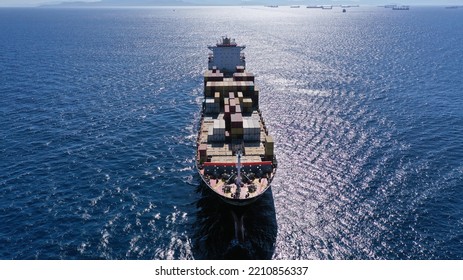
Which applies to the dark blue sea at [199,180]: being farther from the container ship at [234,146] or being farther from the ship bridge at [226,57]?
the ship bridge at [226,57]

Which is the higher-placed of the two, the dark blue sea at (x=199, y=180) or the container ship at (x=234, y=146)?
the container ship at (x=234, y=146)

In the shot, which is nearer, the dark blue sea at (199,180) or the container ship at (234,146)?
the dark blue sea at (199,180)

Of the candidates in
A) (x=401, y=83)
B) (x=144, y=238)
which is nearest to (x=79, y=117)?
(x=144, y=238)

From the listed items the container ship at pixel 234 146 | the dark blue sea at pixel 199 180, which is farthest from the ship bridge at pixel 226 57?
the container ship at pixel 234 146

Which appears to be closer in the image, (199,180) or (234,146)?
(234,146)

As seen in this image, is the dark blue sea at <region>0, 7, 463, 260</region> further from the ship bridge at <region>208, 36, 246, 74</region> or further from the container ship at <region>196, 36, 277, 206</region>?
the ship bridge at <region>208, 36, 246, 74</region>

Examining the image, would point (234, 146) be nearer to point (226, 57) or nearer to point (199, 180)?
point (199, 180)

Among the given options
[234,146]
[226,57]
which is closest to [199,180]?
[234,146]

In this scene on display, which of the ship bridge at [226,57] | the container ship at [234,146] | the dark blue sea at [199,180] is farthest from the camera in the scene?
the ship bridge at [226,57]
